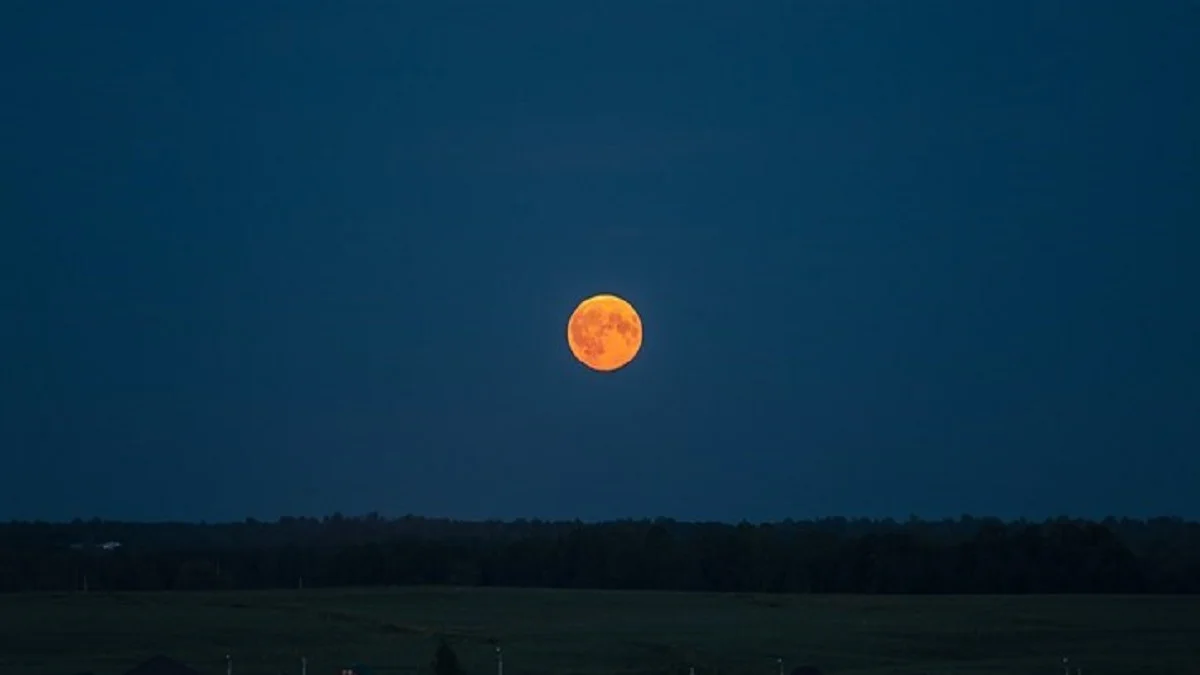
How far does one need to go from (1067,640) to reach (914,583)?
29893 mm

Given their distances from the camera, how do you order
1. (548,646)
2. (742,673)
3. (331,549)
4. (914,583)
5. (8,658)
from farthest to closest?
(331,549) → (914,583) → (548,646) → (8,658) → (742,673)

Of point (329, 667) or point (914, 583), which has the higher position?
point (914, 583)

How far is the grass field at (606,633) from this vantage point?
54375 millimetres

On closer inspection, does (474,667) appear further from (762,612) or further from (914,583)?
(914,583)

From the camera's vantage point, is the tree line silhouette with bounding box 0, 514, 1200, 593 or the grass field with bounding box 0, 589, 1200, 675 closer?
the grass field with bounding box 0, 589, 1200, 675

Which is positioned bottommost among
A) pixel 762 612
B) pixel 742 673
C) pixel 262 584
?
pixel 742 673

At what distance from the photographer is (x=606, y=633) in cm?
6456

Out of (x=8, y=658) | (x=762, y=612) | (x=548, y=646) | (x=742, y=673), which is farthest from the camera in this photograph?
(x=762, y=612)

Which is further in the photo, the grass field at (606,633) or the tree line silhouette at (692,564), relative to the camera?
the tree line silhouette at (692,564)

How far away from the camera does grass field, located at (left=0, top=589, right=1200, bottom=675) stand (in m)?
54.4

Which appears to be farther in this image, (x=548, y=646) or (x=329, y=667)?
(x=548, y=646)

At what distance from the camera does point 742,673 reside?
5125cm

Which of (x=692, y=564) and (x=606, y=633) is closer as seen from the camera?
(x=606, y=633)

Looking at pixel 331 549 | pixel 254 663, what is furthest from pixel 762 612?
pixel 331 549
